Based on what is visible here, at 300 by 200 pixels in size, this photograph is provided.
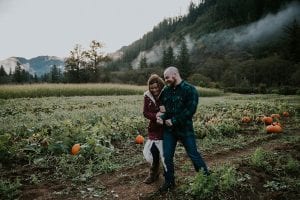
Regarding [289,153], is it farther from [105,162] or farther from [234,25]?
[234,25]

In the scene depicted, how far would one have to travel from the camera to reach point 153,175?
579 centimetres

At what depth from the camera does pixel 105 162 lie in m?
6.43

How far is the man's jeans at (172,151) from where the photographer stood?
16.9 ft

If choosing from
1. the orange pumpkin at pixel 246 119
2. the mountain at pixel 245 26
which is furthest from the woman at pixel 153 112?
the mountain at pixel 245 26

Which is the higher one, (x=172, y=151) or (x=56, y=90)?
(x=56, y=90)

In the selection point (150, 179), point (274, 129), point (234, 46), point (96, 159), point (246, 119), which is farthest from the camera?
point (234, 46)

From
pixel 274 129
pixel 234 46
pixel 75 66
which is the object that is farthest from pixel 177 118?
pixel 234 46

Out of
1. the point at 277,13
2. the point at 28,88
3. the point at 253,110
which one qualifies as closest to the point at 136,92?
the point at 28,88

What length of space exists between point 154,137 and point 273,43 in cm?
14447

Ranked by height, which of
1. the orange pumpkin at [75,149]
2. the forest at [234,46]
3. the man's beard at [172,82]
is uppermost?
the forest at [234,46]

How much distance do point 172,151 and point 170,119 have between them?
1.97 feet

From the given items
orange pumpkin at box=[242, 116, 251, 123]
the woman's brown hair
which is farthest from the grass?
the woman's brown hair

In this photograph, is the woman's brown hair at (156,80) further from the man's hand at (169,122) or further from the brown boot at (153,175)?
the brown boot at (153,175)

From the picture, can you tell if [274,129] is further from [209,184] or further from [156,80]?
[156,80]
